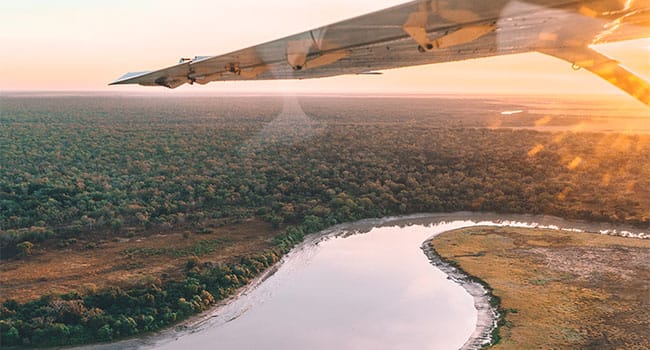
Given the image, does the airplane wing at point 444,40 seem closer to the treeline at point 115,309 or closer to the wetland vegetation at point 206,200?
the treeline at point 115,309

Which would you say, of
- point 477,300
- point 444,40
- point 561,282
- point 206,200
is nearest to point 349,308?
point 477,300

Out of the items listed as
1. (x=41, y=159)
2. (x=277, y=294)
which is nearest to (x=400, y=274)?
(x=277, y=294)

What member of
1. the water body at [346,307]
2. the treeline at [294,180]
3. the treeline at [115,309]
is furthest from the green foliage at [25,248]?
the water body at [346,307]

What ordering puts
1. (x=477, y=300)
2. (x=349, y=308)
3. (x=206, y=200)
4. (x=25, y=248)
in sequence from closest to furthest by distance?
(x=349, y=308) < (x=477, y=300) < (x=25, y=248) < (x=206, y=200)

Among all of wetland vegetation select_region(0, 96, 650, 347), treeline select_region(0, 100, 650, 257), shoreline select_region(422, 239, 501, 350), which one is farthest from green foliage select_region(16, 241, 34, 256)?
shoreline select_region(422, 239, 501, 350)

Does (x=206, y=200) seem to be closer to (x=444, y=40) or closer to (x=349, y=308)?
(x=349, y=308)

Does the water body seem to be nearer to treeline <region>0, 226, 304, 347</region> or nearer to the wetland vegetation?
treeline <region>0, 226, 304, 347</region>
